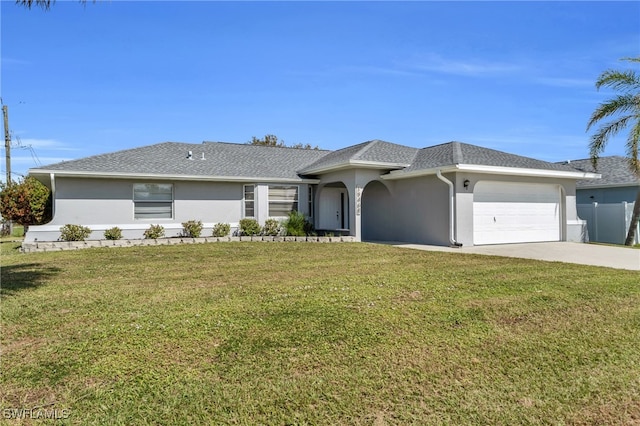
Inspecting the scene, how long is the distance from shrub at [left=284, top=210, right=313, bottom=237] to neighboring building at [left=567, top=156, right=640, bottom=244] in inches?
510

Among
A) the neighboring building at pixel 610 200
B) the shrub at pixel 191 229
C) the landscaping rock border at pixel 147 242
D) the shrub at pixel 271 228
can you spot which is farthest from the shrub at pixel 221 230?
the neighboring building at pixel 610 200

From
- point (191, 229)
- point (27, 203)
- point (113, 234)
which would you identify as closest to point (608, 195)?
point (191, 229)

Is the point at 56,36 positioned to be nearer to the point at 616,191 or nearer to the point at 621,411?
the point at 621,411

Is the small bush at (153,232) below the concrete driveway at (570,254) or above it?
above

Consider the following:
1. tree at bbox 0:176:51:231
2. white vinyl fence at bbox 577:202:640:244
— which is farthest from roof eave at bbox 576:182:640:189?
tree at bbox 0:176:51:231

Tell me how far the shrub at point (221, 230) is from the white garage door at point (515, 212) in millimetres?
10401

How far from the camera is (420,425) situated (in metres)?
3.12

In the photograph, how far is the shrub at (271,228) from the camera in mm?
17781

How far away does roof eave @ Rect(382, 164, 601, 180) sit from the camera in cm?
1438

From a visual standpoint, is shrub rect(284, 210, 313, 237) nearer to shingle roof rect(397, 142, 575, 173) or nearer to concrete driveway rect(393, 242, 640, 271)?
shingle roof rect(397, 142, 575, 173)

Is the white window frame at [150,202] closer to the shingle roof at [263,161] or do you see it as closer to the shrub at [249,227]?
the shingle roof at [263,161]

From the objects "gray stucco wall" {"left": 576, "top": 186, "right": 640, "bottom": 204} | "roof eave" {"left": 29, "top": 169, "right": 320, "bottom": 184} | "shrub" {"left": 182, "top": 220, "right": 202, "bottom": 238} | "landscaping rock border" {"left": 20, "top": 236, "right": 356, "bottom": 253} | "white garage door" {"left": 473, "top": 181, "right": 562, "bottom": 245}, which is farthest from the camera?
"gray stucco wall" {"left": 576, "top": 186, "right": 640, "bottom": 204}

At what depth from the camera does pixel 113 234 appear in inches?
627

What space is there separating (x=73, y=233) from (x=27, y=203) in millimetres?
4685
